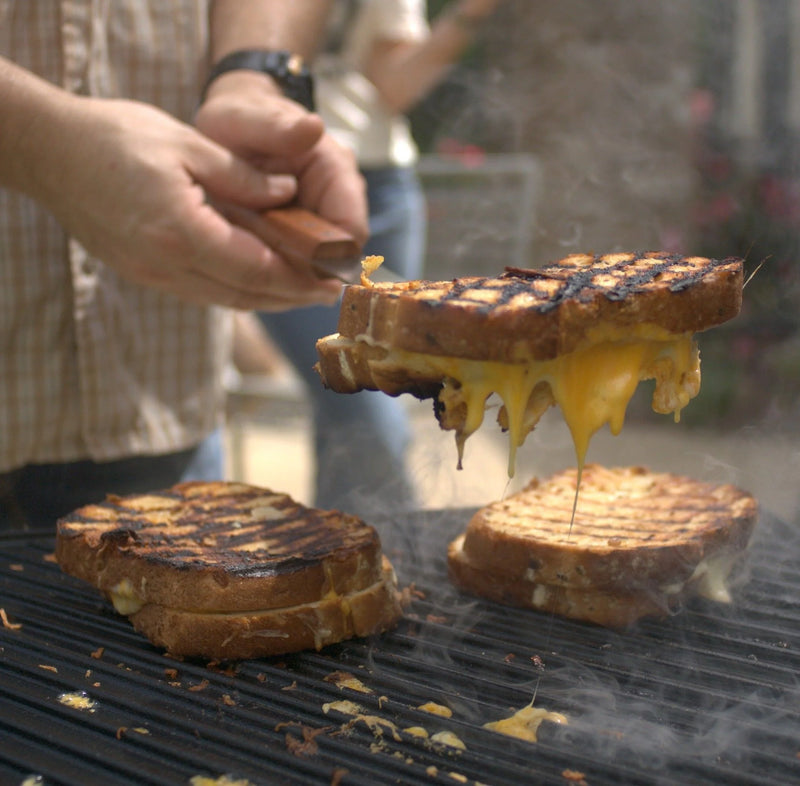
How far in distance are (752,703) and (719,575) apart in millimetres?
650

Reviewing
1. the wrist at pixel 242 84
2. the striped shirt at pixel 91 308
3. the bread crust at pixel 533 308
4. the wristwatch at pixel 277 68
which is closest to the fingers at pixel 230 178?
the wrist at pixel 242 84

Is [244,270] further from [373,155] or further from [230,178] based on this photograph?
[373,155]

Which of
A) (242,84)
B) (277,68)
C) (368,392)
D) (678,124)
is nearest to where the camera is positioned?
(242,84)

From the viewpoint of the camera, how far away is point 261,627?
2.31 metres

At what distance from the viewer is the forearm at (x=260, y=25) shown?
3.61 m

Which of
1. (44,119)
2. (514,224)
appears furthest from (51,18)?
(514,224)

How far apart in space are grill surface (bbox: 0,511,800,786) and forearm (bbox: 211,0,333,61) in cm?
216

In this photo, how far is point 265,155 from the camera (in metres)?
3.21

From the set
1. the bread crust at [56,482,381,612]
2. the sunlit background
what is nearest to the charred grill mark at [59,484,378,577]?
the bread crust at [56,482,381,612]

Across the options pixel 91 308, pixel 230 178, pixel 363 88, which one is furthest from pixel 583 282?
pixel 363 88

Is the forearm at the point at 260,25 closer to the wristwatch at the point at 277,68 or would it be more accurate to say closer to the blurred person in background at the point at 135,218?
the blurred person in background at the point at 135,218

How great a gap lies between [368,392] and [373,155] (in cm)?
120

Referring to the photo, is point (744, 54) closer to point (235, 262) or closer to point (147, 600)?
point (235, 262)

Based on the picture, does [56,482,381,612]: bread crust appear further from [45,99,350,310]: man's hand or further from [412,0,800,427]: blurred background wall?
[412,0,800,427]: blurred background wall
